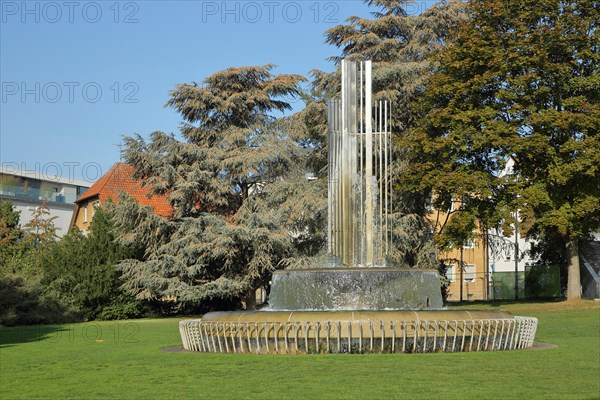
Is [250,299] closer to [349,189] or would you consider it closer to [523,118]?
[523,118]

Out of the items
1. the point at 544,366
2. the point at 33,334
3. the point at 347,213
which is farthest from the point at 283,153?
the point at 544,366

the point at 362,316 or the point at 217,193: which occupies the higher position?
the point at 217,193

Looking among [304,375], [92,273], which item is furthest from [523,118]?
[304,375]

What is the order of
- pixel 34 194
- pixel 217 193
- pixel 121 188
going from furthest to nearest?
pixel 34 194, pixel 121 188, pixel 217 193

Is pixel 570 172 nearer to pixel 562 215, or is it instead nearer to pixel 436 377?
pixel 562 215

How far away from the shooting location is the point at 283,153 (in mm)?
40906

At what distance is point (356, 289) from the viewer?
17.5 m

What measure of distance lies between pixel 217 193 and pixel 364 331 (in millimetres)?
26405

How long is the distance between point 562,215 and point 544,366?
23671mm

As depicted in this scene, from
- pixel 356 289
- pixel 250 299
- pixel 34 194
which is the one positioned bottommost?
pixel 250 299

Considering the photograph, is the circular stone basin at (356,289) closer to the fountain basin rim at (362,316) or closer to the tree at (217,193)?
the fountain basin rim at (362,316)

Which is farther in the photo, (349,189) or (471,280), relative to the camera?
(471,280)

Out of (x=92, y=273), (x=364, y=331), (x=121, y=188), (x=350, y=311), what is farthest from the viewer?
(x=121, y=188)

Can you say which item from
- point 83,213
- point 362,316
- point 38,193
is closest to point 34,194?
point 38,193
